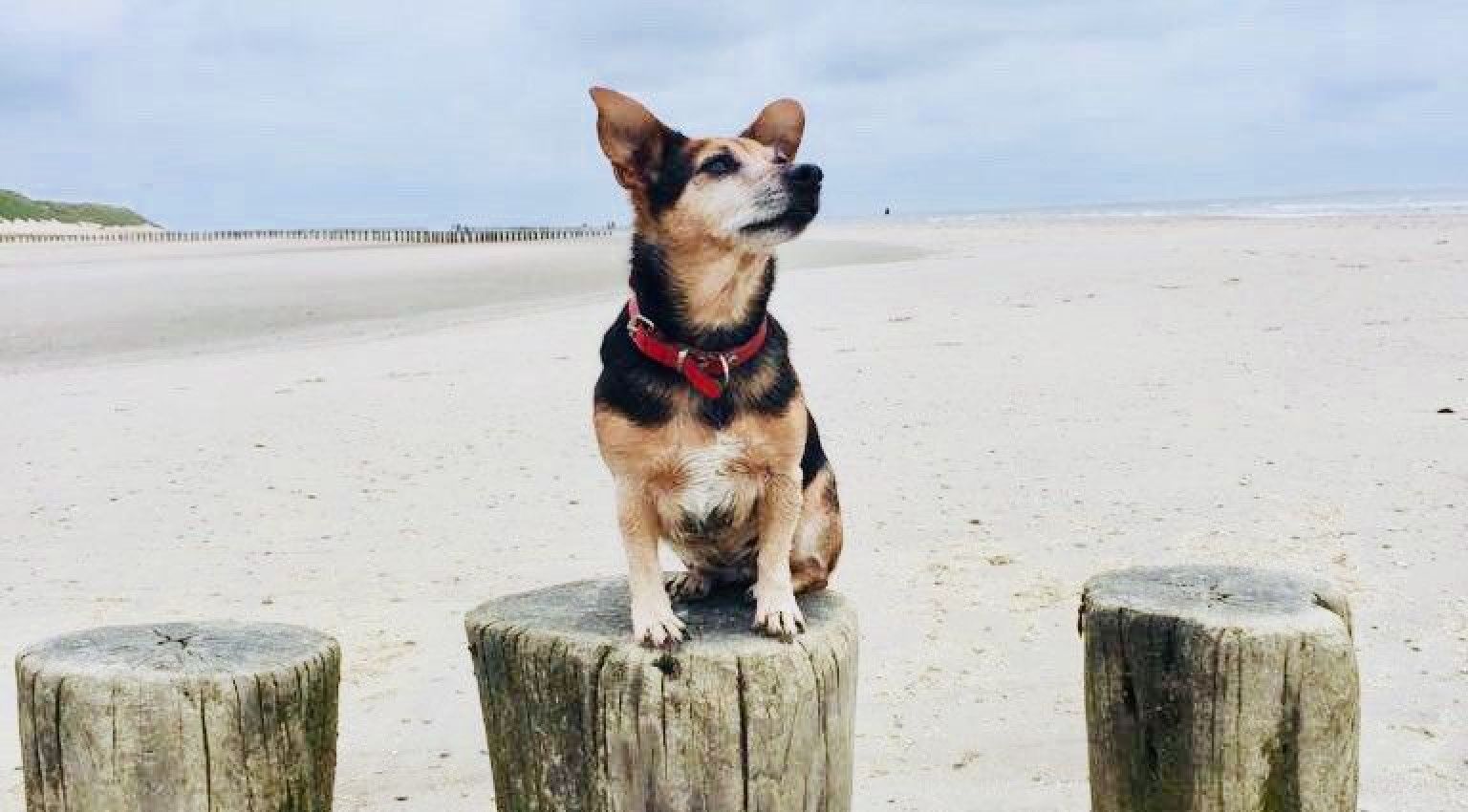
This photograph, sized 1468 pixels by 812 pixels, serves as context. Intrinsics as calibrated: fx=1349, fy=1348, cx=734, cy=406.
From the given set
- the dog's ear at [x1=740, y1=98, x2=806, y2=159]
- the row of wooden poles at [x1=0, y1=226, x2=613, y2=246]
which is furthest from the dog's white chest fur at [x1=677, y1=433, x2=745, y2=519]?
the row of wooden poles at [x1=0, y1=226, x2=613, y2=246]

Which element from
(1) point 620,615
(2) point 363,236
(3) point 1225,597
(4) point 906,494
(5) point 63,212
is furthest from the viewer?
(5) point 63,212

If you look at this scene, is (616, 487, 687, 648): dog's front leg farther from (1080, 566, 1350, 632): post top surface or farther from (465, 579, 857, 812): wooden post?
(1080, 566, 1350, 632): post top surface

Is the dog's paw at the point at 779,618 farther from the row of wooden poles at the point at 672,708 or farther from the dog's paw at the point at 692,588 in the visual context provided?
the dog's paw at the point at 692,588

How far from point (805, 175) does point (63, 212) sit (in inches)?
4588

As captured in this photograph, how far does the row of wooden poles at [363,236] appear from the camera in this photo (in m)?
74.1

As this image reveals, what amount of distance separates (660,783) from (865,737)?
2.33m

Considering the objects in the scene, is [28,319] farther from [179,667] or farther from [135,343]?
[179,667]

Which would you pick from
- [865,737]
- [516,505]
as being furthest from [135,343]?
[865,737]

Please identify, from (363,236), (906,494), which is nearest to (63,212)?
(363,236)

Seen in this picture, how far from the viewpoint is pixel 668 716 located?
123 inches

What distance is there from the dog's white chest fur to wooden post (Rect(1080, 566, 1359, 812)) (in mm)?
1127

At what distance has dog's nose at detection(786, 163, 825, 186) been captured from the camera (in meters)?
3.03

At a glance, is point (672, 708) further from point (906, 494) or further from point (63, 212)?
point (63, 212)

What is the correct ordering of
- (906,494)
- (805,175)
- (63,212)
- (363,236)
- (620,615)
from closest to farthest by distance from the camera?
(805,175)
(620,615)
(906,494)
(363,236)
(63,212)
